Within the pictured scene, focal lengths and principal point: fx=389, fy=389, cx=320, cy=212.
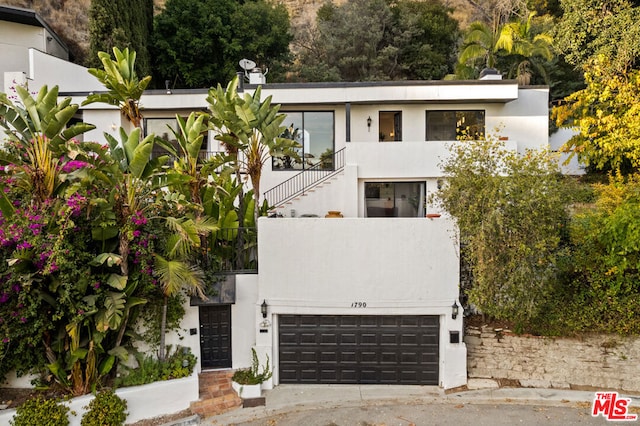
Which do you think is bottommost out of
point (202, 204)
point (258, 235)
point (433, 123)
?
point (258, 235)

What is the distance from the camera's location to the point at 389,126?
15.8 m

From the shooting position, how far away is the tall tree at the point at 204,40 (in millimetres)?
23953

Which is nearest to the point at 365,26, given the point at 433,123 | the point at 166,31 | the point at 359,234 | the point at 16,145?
the point at 166,31

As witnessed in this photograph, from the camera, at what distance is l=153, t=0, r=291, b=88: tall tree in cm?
2395

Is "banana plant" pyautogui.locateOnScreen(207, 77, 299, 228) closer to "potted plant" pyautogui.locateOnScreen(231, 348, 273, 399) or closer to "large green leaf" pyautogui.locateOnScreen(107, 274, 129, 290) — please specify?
"large green leaf" pyautogui.locateOnScreen(107, 274, 129, 290)

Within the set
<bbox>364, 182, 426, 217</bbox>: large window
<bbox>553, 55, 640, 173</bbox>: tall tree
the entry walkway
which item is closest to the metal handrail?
<bbox>364, 182, 426, 217</bbox>: large window

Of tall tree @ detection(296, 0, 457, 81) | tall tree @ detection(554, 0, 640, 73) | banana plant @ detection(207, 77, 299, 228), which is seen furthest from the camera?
tall tree @ detection(296, 0, 457, 81)

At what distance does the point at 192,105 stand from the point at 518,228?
479 inches

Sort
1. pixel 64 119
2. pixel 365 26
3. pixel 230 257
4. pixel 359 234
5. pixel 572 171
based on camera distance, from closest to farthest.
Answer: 1. pixel 64 119
2. pixel 359 234
3. pixel 230 257
4. pixel 572 171
5. pixel 365 26

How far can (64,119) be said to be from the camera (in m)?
8.52

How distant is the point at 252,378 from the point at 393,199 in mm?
8134

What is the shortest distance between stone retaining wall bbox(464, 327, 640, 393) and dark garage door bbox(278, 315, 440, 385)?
1.25 meters

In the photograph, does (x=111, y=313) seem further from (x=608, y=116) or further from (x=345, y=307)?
(x=608, y=116)

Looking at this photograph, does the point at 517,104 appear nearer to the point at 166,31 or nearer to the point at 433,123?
the point at 433,123
